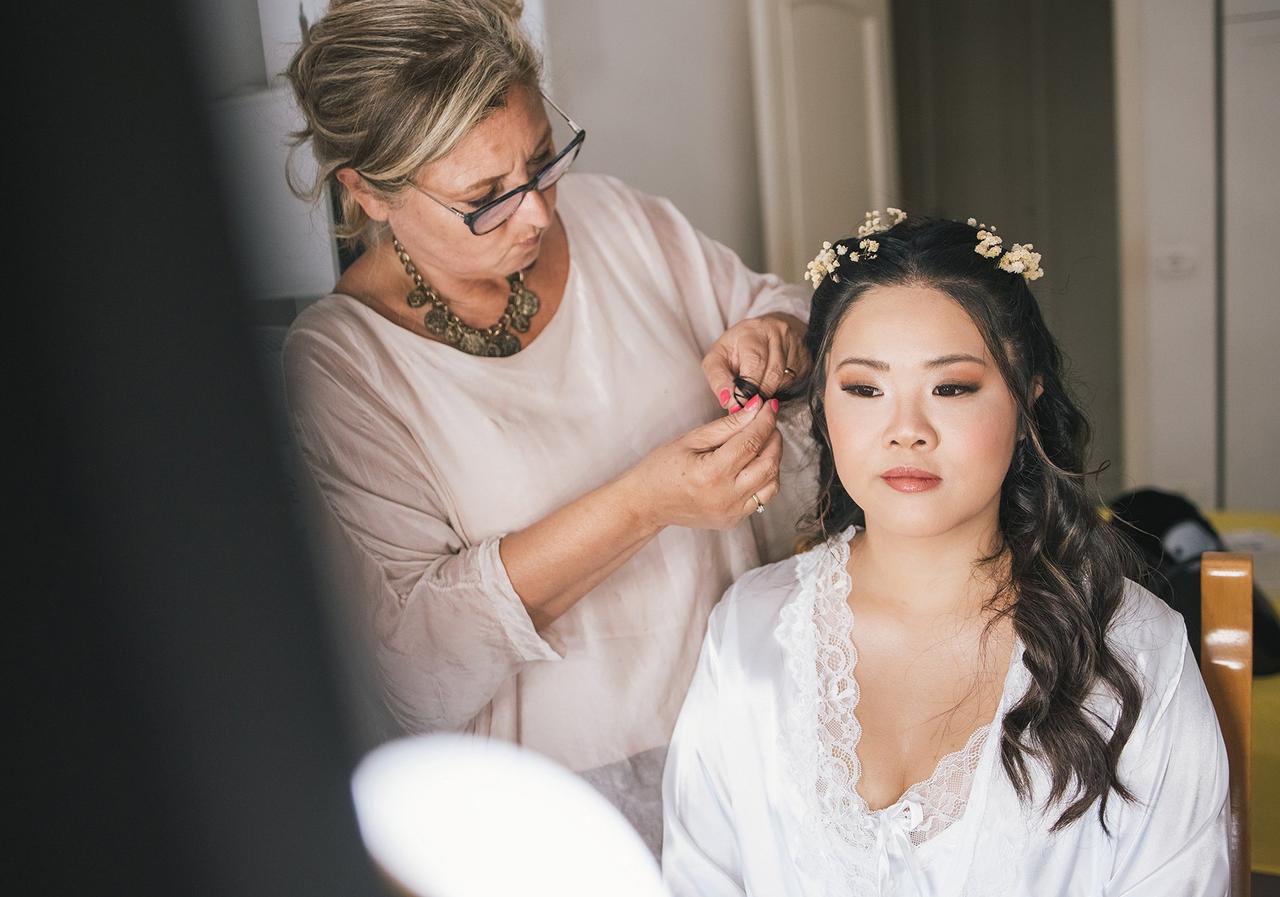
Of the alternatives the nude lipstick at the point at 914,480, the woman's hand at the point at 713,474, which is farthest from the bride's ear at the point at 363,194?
the nude lipstick at the point at 914,480

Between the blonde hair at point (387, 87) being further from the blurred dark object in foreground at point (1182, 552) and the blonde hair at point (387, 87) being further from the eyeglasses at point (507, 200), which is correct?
the blurred dark object in foreground at point (1182, 552)

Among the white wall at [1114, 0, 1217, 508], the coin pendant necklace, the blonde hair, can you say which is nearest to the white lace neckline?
the coin pendant necklace

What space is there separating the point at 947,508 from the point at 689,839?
0.53 m

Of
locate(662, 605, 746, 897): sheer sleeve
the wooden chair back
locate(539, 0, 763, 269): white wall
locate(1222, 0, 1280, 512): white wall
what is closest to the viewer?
the wooden chair back

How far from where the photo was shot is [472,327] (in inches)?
52.2

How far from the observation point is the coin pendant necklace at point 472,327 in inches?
50.4

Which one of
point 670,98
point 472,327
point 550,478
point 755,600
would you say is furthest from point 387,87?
point 670,98

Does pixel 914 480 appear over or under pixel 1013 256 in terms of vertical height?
under

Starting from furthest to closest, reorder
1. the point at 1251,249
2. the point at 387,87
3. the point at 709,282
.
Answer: the point at 1251,249 → the point at 709,282 → the point at 387,87

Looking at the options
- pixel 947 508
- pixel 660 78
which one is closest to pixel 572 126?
pixel 947 508

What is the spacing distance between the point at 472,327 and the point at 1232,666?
97 cm

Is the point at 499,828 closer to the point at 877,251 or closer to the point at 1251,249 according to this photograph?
the point at 877,251

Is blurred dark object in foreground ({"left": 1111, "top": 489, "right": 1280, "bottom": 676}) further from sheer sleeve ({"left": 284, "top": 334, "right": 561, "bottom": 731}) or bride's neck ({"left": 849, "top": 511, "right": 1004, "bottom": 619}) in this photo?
sheer sleeve ({"left": 284, "top": 334, "right": 561, "bottom": 731})

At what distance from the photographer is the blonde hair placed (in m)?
1.12
